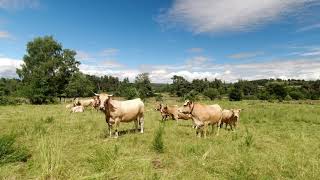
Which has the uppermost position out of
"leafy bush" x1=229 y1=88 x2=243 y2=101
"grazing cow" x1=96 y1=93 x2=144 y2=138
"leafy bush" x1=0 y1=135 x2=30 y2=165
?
"grazing cow" x1=96 y1=93 x2=144 y2=138

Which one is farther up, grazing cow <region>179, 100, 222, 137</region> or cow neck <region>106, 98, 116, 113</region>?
cow neck <region>106, 98, 116, 113</region>

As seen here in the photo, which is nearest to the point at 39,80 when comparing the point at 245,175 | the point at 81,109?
the point at 81,109

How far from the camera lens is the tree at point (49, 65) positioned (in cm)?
7025

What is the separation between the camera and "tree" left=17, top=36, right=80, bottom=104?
7025cm

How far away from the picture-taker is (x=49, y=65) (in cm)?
A: 7131

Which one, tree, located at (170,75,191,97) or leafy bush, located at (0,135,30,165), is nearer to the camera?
leafy bush, located at (0,135,30,165)

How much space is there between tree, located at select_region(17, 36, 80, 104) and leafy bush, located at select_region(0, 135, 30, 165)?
5891 cm

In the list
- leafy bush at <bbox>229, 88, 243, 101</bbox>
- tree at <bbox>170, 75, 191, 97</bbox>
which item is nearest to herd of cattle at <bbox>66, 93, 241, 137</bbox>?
leafy bush at <bbox>229, 88, 243, 101</bbox>

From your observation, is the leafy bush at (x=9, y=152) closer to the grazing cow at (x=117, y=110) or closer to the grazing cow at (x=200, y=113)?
the grazing cow at (x=117, y=110)

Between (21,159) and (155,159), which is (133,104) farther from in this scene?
(21,159)

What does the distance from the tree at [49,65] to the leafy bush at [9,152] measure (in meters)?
58.9

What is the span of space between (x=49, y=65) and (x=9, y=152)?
6554 centimetres

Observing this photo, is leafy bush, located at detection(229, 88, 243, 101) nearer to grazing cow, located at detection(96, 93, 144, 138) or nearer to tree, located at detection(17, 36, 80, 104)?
tree, located at detection(17, 36, 80, 104)

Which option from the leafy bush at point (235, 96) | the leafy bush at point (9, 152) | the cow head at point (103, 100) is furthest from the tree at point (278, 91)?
the leafy bush at point (9, 152)
